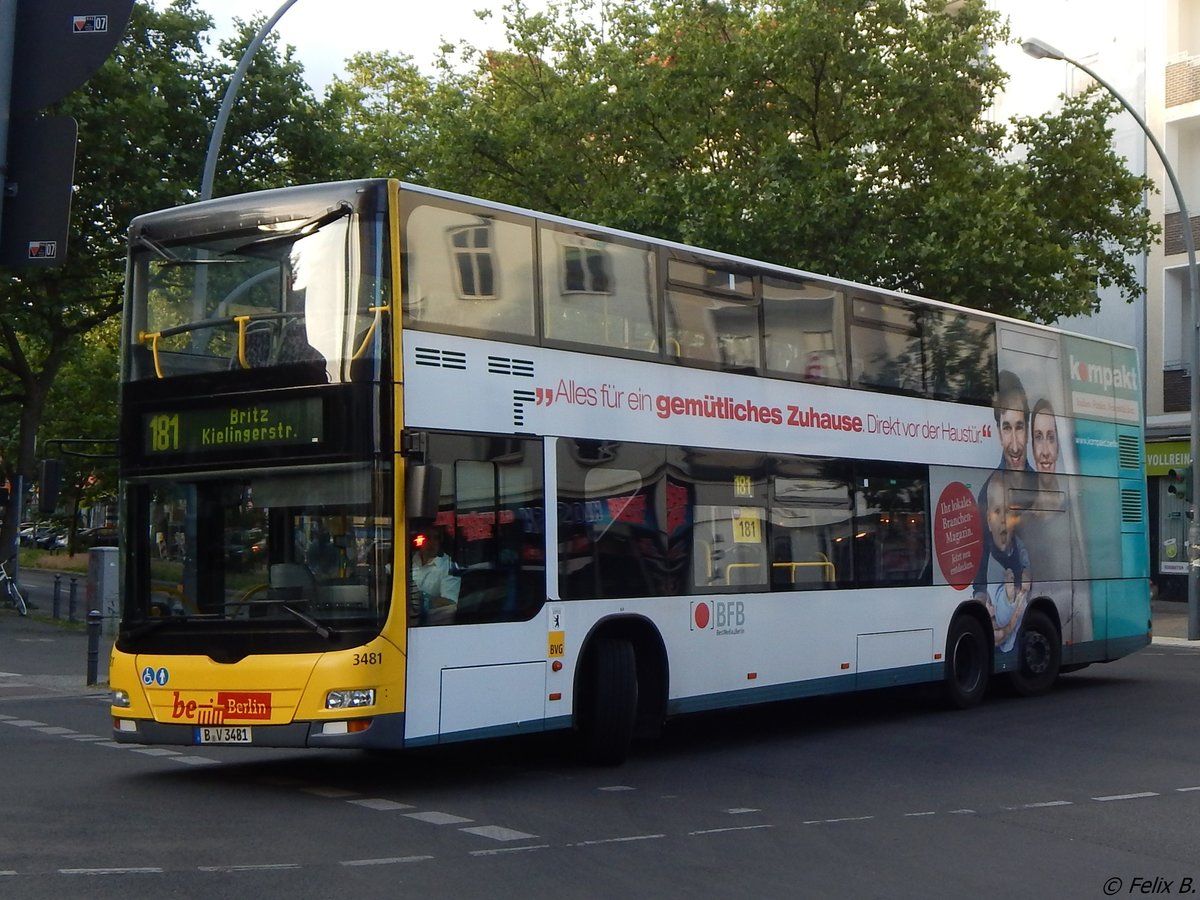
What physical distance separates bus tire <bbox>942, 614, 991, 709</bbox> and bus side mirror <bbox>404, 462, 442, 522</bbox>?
24.0 feet

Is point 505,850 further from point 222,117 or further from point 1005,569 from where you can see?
point 222,117

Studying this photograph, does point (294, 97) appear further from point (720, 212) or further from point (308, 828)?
point (308, 828)

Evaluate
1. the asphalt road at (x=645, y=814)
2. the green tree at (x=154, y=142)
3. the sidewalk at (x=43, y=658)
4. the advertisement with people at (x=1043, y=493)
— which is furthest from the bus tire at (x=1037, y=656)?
the green tree at (x=154, y=142)

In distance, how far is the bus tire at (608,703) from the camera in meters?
11.6

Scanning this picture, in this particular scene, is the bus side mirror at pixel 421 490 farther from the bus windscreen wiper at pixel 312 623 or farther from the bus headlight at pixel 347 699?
the bus headlight at pixel 347 699

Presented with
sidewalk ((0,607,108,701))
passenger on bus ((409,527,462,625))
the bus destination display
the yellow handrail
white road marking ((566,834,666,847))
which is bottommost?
white road marking ((566,834,666,847))

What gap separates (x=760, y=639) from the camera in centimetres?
1325

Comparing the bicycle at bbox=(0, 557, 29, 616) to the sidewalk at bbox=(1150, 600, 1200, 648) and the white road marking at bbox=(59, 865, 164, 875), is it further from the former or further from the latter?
the white road marking at bbox=(59, 865, 164, 875)

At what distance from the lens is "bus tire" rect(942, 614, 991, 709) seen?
15844mm

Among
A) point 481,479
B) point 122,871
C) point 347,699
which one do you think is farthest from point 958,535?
point 122,871

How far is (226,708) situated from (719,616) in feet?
13.9

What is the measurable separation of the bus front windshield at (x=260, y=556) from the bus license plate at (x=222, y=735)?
0.50 metres

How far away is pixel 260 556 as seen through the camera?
10297 mm

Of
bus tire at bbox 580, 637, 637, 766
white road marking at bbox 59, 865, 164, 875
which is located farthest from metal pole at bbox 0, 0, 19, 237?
bus tire at bbox 580, 637, 637, 766
